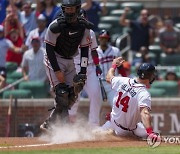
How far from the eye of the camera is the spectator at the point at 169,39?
17.2 meters

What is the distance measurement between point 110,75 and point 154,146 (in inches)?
64.8

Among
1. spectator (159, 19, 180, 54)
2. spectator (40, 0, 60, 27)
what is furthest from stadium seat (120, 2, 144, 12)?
spectator (40, 0, 60, 27)

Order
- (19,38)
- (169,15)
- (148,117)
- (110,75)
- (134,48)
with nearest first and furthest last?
(148,117) < (110,75) < (19,38) < (134,48) < (169,15)

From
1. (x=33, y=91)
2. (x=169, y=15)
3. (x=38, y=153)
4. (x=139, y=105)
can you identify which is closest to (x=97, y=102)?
(x=33, y=91)

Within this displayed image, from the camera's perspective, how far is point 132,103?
10.0 meters

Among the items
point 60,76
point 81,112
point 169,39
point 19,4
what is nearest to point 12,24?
point 19,4

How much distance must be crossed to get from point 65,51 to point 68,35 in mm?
386

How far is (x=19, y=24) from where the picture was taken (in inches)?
631

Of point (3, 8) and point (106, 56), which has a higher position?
point (3, 8)

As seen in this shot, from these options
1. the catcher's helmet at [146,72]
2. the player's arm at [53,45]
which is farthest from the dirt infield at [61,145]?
the player's arm at [53,45]

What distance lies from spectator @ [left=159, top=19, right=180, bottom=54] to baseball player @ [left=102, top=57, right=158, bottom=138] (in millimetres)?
6739

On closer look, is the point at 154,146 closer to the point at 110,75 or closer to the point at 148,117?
the point at 148,117

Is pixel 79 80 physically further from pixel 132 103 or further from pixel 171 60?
pixel 171 60

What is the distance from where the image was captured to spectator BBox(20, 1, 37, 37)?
650 inches
